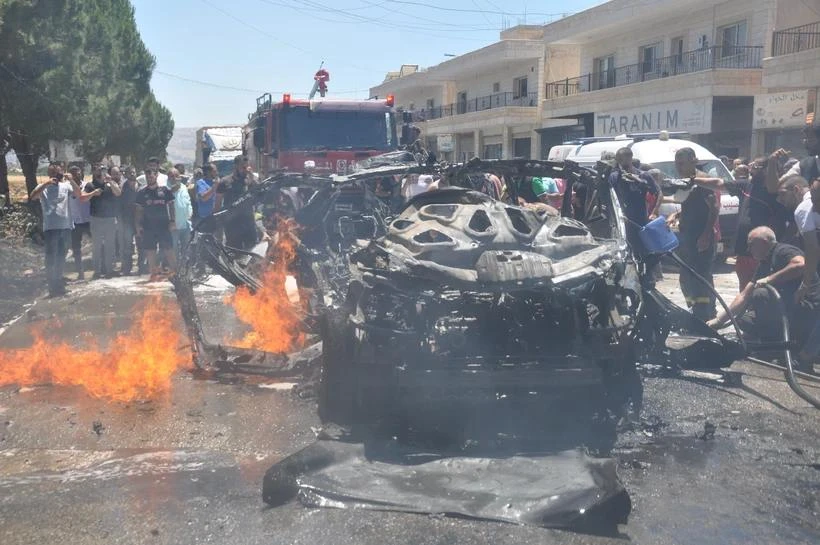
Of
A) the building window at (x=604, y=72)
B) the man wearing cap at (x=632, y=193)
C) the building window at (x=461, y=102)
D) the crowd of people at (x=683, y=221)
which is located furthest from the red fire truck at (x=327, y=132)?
the building window at (x=461, y=102)

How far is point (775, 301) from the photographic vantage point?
7.11m

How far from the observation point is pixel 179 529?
3.99 metres

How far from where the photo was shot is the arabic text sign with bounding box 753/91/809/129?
64.6 feet

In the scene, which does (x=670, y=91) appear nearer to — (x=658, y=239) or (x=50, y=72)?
(x=50, y=72)

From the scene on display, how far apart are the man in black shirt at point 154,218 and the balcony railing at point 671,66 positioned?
1776 cm

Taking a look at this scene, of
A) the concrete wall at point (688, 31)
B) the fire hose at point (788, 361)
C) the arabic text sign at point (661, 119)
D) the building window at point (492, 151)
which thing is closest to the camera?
the fire hose at point (788, 361)

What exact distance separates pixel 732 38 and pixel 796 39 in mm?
3390

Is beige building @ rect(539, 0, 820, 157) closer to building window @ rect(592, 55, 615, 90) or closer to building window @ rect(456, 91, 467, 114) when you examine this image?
building window @ rect(592, 55, 615, 90)

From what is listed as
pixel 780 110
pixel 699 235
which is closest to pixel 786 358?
pixel 699 235

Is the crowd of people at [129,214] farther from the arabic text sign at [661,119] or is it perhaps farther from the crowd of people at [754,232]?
the arabic text sign at [661,119]

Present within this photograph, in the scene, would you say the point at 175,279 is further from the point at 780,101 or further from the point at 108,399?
the point at 780,101

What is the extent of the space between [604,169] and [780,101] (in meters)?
16.5

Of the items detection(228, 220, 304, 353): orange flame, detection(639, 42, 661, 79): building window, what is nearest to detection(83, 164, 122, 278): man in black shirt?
detection(228, 220, 304, 353): orange flame

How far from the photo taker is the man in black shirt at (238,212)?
7354 millimetres
